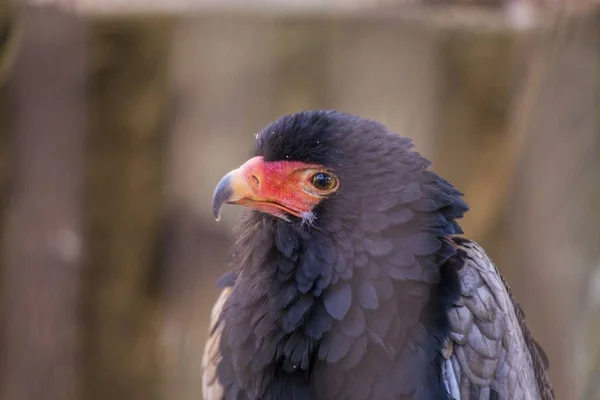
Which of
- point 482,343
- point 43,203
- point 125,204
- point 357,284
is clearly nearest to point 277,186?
point 357,284

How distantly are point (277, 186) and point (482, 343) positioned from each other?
0.86 metres

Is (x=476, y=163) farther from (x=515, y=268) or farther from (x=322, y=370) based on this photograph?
(x=322, y=370)

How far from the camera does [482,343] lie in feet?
8.05

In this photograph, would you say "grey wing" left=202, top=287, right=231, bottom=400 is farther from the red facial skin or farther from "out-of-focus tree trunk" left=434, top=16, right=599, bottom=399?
"out-of-focus tree trunk" left=434, top=16, right=599, bottom=399

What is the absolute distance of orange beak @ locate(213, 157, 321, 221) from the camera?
2586 mm

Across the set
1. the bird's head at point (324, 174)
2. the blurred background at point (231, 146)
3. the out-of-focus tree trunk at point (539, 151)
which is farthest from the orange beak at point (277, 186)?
the out-of-focus tree trunk at point (539, 151)

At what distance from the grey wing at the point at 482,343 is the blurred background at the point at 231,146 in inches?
84.9

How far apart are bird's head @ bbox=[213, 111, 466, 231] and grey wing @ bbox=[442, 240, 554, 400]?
329 mm

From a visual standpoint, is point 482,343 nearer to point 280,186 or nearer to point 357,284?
point 357,284

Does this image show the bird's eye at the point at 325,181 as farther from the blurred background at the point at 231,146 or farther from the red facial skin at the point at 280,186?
the blurred background at the point at 231,146

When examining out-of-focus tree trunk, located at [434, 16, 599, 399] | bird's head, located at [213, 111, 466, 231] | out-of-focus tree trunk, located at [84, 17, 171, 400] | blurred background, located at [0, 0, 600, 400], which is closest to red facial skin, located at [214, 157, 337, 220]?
bird's head, located at [213, 111, 466, 231]

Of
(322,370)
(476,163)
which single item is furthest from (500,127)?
(322,370)

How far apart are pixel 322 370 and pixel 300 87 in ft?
8.94

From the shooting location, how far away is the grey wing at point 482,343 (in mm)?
2434
